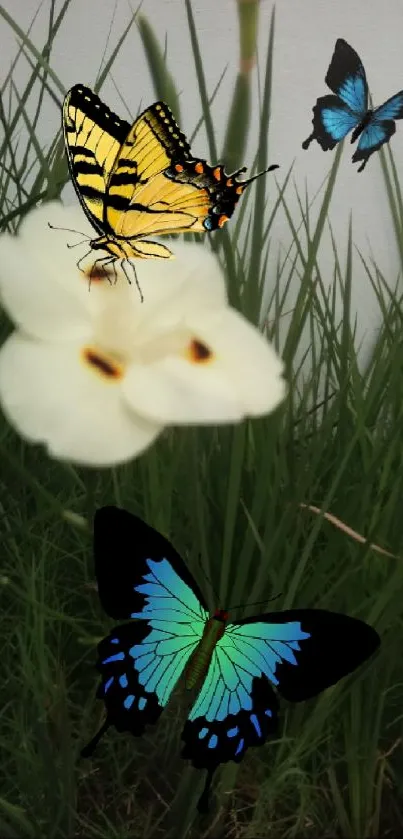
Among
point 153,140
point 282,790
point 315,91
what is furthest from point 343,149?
point 282,790

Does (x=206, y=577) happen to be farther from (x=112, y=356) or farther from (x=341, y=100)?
(x=341, y=100)

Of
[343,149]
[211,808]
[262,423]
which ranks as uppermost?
[343,149]

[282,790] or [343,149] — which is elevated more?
[343,149]

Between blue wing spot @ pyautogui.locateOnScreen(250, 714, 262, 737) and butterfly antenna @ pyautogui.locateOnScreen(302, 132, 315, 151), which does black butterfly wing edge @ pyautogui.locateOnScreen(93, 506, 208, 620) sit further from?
butterfly antenna @ pyautogui.locateOnScreen(302, 132, 315, 151)

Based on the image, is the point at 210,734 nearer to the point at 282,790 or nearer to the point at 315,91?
the point at 282,790

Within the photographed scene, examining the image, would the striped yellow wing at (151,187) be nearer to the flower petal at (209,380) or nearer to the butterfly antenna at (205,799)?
the flower petal at (209,380)

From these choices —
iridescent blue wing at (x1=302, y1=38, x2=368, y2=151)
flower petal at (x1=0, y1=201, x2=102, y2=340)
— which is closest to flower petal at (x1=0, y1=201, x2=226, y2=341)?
flower petal at (x1=0, y1=201, x2=102, y2=340)

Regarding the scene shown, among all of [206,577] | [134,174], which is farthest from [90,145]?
[206,577]
